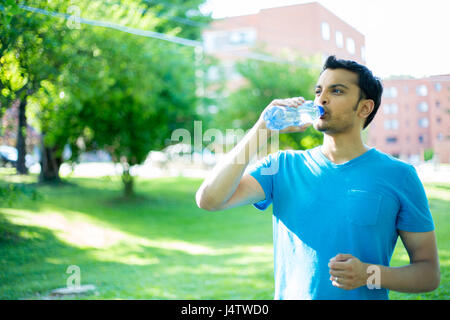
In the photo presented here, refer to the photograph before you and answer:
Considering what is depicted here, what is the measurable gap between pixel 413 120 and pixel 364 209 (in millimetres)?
2905

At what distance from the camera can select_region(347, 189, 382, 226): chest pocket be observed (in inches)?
47.8

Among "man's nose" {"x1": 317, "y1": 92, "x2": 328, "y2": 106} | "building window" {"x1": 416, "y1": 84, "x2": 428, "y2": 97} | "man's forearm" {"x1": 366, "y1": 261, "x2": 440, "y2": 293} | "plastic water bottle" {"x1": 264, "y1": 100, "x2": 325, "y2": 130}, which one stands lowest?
"man's forearm" {"x1": 366, "y1": 261, "x2": 440, "y2": 293}

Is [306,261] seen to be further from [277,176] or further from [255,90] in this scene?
[255,90]

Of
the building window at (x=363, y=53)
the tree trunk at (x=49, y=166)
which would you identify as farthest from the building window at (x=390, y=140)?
the tree trunk at (x=49, y=166)

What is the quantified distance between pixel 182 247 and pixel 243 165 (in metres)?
5.24

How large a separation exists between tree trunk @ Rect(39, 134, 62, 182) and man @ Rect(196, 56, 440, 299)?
11037mm

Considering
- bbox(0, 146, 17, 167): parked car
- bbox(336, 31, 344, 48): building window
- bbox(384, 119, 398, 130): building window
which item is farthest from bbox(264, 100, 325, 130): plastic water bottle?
bbox(0, 146, 17, 167): parked car

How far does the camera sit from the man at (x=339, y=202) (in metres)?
1.22

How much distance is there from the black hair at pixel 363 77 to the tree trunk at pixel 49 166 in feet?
36.4

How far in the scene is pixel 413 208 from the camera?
4.01ft

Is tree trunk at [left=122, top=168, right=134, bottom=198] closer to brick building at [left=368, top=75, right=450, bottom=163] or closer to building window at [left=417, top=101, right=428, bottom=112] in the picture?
brick building at [left=368, top=75, right=450, bottom=163]

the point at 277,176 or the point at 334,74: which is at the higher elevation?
the point at 334,74
